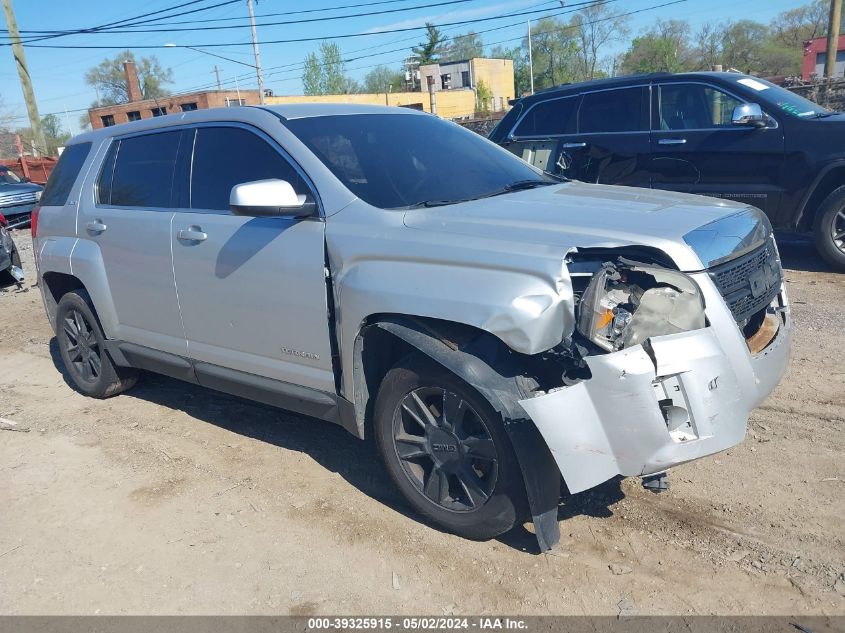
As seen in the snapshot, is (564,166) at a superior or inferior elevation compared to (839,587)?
superior

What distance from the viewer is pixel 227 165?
4242 mm

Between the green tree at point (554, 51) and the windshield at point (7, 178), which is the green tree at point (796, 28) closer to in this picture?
the green tree at point (554, 51)

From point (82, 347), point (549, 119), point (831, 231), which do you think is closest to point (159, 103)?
point (549, 119)

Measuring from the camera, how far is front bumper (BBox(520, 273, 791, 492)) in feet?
8.92

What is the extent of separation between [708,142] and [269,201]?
222 inches

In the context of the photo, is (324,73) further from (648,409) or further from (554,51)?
(648,409)

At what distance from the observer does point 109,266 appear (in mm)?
4953

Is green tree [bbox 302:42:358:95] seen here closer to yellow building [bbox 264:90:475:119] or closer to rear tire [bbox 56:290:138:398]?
yellow building [bbox 264:90:475:119]

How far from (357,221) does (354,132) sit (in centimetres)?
82

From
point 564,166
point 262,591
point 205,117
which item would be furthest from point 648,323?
point 564,166

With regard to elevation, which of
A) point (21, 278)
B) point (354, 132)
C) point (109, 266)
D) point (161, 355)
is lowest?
point (21, 278)

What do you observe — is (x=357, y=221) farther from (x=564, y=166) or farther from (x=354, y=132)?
(x=564, y=166)

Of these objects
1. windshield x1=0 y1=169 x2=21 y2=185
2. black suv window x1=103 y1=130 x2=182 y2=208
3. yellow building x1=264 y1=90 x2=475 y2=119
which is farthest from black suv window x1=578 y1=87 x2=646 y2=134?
yellow building x1=264 y1=90 x2=475 y2=119

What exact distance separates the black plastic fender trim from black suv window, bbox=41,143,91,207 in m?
3.55
